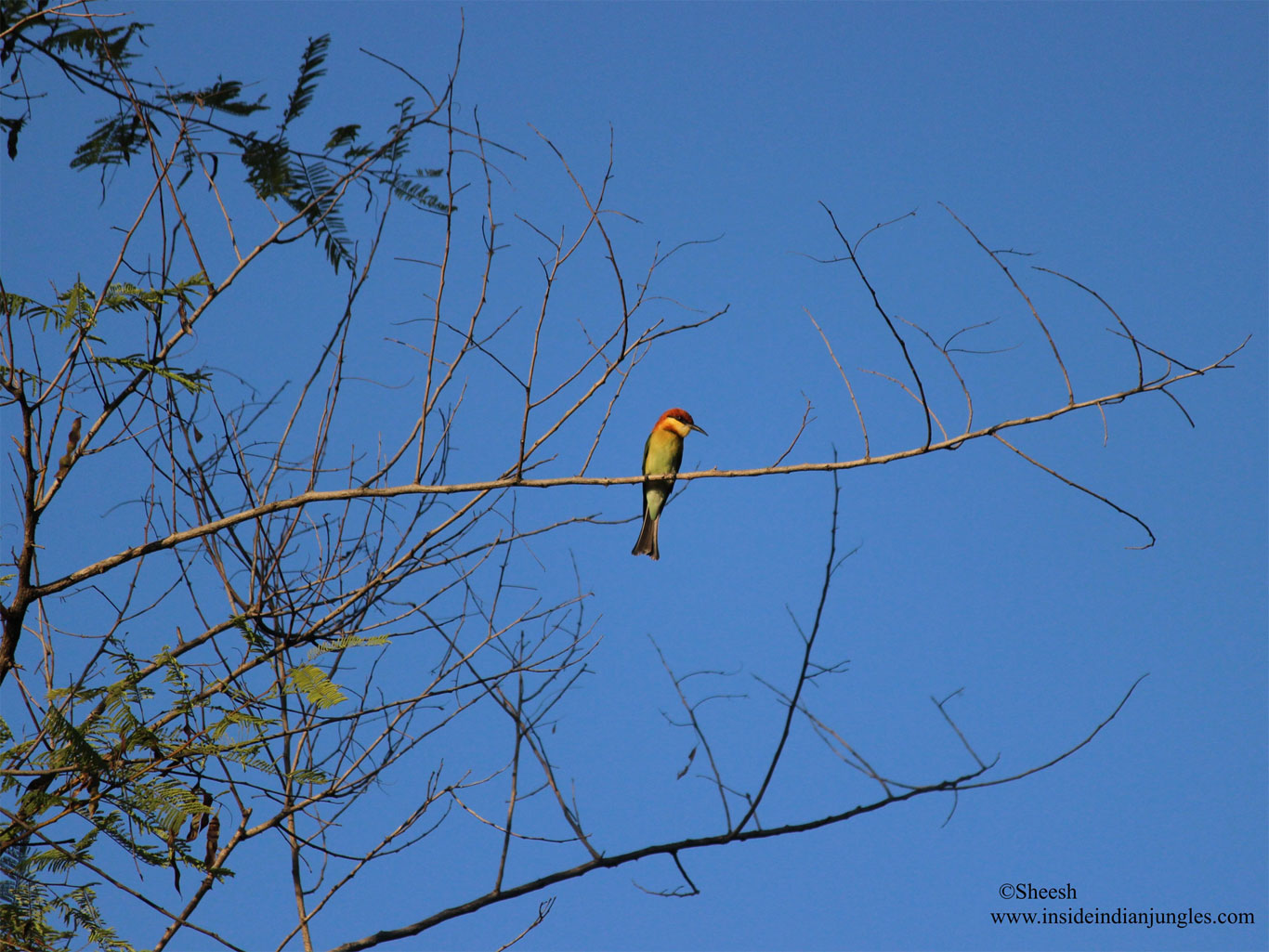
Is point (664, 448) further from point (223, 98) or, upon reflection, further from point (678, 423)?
point (223, 98)

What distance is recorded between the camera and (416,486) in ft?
10.4

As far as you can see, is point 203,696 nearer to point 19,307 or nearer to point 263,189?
point 19,307

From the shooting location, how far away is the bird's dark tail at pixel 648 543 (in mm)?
7910

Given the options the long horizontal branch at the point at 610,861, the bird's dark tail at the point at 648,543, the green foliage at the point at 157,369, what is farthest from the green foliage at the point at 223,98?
the bird's dark tail at the point at 648,543

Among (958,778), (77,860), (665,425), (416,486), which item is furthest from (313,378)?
(665,425)

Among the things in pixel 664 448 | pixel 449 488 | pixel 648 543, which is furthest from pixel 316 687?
pixel 664 448

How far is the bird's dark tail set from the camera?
7.91 m

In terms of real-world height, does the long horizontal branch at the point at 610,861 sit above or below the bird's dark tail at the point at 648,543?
below

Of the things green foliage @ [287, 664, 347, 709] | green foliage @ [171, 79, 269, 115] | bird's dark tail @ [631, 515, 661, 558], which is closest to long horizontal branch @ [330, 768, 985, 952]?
green foliage @ [287, 664, 347, 709]

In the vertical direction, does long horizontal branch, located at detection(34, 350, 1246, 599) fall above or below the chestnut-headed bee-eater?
below

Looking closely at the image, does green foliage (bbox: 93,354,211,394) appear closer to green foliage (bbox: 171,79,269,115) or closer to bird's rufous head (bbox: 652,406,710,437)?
green foliage (bbox: 171,79,269,115)

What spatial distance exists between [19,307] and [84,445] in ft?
1.38

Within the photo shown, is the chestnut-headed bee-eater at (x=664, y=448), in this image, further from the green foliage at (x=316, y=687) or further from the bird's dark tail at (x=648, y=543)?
the green foliage at (x=316, y=687)

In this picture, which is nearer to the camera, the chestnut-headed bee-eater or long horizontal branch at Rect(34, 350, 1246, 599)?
long horizontal branch at Rect(34, 350, 1246, 599)
